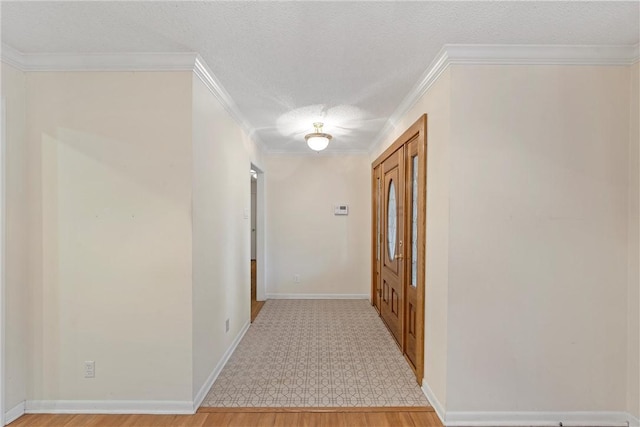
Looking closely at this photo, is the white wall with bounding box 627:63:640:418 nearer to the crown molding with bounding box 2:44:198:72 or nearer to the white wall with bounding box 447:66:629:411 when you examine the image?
the white wall with bounding box 447:66:629:411

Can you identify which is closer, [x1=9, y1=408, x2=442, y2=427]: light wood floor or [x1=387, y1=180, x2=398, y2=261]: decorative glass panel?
[x1=9, y1=408, x2=442, y2=427]: light wood floor

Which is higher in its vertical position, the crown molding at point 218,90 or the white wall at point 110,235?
the crown molding at point 218,90

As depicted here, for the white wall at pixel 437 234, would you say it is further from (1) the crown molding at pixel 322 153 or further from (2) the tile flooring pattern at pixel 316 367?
(1) the crown molding at pixel 322 153

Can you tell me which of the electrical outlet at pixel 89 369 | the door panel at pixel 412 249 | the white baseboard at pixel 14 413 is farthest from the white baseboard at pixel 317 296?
the white baseboard at pixel 14 413

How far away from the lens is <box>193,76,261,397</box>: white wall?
2.16m

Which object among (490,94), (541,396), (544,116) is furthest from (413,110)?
(541,396)

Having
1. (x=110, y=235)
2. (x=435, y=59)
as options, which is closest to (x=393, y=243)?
(x=435, y=59)

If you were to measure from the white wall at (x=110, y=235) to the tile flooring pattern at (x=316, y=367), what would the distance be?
1.74 ft

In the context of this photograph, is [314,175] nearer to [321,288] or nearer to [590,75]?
[321,288]

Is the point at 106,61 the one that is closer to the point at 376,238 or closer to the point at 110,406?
the point at 110,406

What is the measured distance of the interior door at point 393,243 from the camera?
3.11 m

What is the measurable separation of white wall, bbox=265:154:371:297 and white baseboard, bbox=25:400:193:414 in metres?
2.90

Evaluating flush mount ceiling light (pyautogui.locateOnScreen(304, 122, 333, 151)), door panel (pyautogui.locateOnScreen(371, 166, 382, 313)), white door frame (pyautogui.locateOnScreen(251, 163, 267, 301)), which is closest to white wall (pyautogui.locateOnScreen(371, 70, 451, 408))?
flush mount ceiling light (pyautogui.locateOnScreen(304, 122, 333, 151))

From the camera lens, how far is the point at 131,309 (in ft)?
6.82
